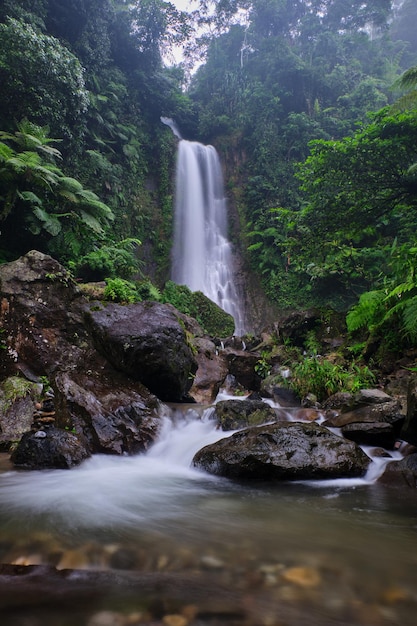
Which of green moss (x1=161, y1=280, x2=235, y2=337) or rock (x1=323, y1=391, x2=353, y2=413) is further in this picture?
green moss (x1=161, y1=280, x2=235, y2=337)

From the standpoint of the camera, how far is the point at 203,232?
2170 centimetres

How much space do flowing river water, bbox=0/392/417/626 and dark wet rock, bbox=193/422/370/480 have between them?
5.6 inches

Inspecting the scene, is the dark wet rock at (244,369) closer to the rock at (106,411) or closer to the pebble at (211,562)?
the rock at (106,411)

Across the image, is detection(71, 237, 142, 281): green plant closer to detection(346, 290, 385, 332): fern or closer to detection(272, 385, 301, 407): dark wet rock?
detection(272, 385, 301, 407): dark wet rock

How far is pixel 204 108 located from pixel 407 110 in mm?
21002

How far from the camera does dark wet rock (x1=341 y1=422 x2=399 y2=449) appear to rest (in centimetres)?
445

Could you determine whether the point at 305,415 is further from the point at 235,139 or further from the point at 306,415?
the point at 235,139

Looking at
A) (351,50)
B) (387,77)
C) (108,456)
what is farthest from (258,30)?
(108,456)

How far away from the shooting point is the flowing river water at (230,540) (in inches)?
55.9

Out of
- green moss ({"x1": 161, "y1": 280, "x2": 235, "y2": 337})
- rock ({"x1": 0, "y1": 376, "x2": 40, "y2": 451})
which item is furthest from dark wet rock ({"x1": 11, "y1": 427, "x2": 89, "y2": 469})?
green moss ({"x1": 161, "y1": 280, "x2": 235, "y2": 337})

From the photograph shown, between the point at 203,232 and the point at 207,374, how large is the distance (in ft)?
49.7

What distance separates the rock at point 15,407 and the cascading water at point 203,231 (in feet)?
42.8

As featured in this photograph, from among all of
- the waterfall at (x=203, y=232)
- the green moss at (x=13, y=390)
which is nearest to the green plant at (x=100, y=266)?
the green moss at (x=13, y=390)

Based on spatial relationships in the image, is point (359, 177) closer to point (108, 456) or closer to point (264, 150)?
point (108, 456)
